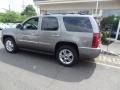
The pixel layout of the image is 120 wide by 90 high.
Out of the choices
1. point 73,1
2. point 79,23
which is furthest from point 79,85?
point 73,1

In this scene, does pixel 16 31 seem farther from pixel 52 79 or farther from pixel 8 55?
pixel 52 79

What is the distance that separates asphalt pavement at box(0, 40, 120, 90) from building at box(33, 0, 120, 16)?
26.2ft

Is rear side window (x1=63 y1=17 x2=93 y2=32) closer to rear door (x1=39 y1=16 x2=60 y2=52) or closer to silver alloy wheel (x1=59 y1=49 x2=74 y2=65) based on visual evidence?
rear door (x1=39 y1=16 x2=60 y2=52)

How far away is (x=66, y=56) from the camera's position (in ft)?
18.2

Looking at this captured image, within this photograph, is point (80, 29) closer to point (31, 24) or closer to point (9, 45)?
point (31, 24)

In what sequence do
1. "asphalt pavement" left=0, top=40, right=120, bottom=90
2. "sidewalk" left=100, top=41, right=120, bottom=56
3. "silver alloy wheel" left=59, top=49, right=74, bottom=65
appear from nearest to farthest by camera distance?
"asphalt pavement" left=0, top=40, right=120, bottom=90
"silver alloy wheel" left=59, top=49, right=74, bottom=65
"sidewalk" left=100, top=41, right=120, bottom=56

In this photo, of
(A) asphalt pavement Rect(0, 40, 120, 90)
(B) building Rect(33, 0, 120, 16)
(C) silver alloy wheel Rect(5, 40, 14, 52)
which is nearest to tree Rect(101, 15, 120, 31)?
(B) building Rect(33, 0, 120, 16)

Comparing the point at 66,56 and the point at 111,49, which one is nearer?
the point at 66,56

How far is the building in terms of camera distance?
523 inches

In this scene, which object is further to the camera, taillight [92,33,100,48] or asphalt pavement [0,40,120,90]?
taillight [92,33,100,48]

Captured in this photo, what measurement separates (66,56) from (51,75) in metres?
1.14

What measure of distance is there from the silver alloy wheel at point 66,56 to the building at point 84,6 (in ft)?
25.3

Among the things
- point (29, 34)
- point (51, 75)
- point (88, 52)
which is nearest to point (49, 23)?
point (29, 34)

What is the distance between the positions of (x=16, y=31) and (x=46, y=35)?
1.66 meters
